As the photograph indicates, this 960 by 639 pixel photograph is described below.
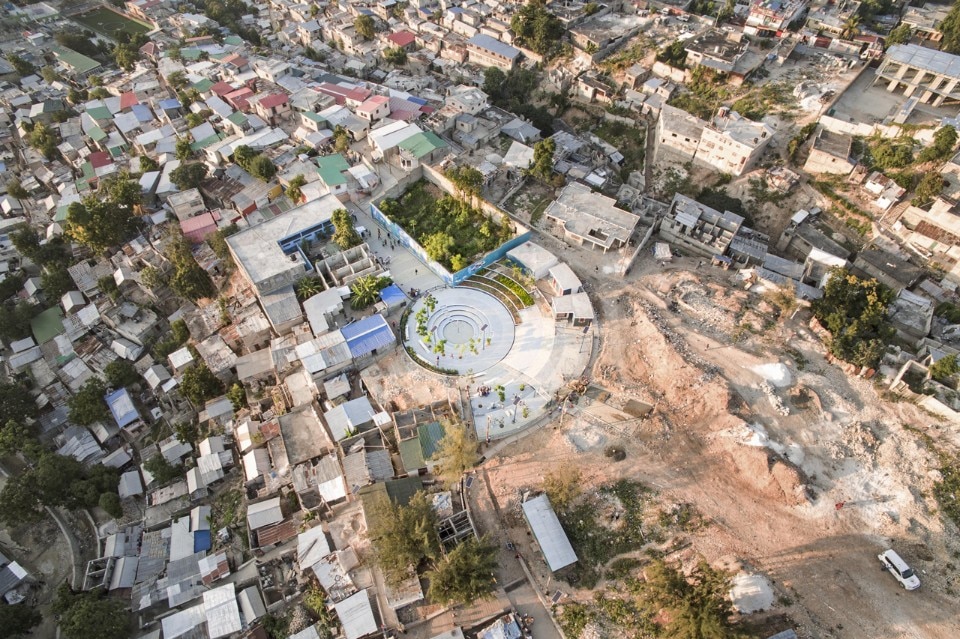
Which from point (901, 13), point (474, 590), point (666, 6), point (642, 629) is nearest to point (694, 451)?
point (642, 629)

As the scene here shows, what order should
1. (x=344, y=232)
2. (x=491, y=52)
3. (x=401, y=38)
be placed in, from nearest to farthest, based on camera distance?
1. (x=344, y=232)
2. (x=491, y=52)
3. (x=401, y=38)

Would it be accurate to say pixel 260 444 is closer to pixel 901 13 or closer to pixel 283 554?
pixel 283 554

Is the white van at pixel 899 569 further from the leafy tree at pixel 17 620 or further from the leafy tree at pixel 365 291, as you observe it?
the leafy tree at pixel 17 620

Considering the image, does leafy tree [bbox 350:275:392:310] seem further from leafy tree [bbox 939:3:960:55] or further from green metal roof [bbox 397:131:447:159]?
leafy tree [bbox 939:3:960:55]

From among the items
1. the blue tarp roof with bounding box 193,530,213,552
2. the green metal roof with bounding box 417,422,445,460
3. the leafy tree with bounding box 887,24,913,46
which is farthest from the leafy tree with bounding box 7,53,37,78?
the leafy tree with bounding box 887,24,913,46

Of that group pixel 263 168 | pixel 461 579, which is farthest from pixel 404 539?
pixel 263 168

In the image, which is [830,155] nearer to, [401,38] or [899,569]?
[899,569]
